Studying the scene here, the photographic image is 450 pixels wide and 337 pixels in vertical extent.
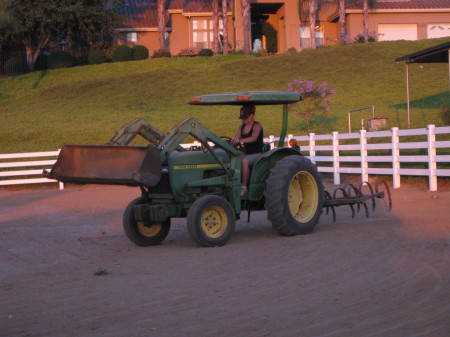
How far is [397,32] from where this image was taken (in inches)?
2334

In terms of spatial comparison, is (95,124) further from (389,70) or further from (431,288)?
(431,288)

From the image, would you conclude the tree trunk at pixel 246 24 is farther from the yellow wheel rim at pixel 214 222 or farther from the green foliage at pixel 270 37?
the yellow wheel rim at pixel 214 222

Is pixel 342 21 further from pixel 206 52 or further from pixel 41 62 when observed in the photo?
pixel 41 62

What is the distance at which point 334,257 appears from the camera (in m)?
8.81

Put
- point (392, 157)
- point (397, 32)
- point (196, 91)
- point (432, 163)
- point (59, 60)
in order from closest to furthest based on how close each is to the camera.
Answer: point (432, 163), point (392, 157), point (196, 91), point (59, 60), point (397, 32)

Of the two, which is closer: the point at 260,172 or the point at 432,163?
the point at 260,172

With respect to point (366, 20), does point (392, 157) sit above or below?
below

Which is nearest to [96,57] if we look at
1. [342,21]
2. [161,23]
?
[161,23]

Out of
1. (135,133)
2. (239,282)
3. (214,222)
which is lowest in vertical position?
(239,282)

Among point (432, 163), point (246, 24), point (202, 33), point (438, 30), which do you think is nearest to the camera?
point (432, 163)

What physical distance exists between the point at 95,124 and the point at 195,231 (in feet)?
83.4

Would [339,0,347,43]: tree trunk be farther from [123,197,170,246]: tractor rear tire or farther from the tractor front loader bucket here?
the tractor front loader bucket

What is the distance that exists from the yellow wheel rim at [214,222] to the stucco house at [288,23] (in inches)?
1891

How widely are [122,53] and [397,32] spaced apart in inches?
843
